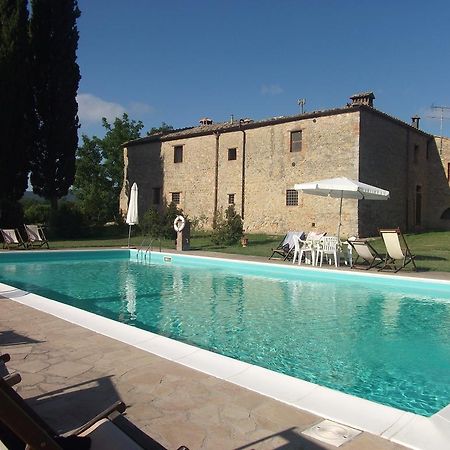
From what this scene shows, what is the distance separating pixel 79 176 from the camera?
34.4 m

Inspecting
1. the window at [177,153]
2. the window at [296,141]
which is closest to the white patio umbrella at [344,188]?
the window at [296,141]

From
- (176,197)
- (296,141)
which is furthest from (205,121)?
(296,141)

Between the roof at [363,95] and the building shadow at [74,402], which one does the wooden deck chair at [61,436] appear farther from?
the roof at [363,95]

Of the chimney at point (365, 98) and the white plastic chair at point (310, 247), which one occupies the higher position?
the chimney at point (365, 98)

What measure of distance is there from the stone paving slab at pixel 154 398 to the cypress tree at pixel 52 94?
1866cm

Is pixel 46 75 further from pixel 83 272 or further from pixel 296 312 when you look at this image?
pixel 296 312

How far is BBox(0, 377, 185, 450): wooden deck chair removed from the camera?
1.28 m

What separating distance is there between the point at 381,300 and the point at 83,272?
22.0ft

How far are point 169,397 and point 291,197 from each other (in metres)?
19.0

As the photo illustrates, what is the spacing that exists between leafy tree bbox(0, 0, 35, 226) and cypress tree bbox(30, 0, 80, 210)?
26.6 inches

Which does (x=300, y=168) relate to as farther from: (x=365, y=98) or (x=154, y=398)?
(x=154, y=398)

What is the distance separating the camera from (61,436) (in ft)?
4.99

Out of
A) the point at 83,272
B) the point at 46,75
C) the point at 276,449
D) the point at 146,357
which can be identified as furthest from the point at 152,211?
the point at 276,449

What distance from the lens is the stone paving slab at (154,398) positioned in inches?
87.1
